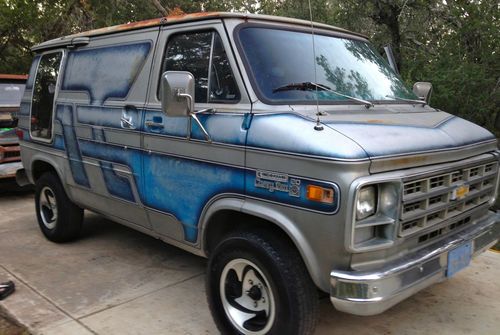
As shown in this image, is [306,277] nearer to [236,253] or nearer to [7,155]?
[236,253]

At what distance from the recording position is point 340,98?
3.37m

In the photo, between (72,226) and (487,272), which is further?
(72,226)

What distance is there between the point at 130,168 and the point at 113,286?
3.51 feet

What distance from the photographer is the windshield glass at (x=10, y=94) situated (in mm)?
→ 7865

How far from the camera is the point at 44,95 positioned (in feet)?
17.5

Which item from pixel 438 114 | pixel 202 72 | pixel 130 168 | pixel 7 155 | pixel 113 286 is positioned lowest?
pixel 113 286

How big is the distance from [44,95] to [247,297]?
3552 millimetres

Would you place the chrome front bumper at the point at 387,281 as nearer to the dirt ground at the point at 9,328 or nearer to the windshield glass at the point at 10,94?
the dirt ground at the point at 9,328

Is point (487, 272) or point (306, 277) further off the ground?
point (306, 277)

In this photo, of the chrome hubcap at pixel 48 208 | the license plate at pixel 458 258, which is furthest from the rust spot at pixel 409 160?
the chrome hubcap at pixel 48 208

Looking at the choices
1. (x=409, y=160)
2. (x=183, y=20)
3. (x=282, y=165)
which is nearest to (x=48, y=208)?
(x=183, y=20)

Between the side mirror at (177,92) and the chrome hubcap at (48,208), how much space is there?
2881 mm

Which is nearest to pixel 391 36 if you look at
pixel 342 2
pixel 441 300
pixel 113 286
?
pixel 342 2

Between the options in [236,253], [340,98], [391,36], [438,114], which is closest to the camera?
[236,253]
